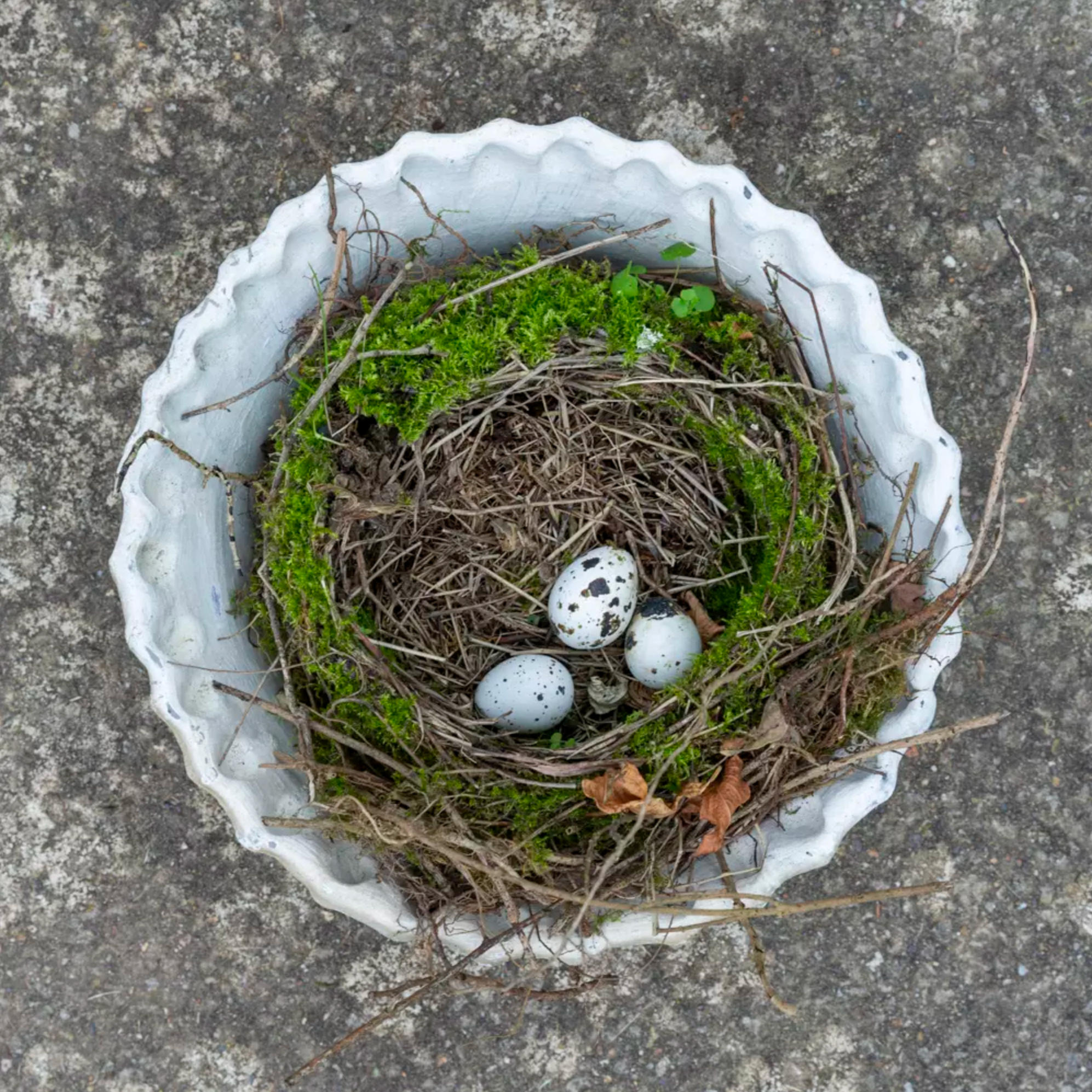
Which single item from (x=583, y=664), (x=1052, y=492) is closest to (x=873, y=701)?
(x=583, y=664)

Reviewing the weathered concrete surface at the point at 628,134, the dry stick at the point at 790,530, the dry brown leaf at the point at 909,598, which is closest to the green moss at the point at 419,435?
the dry stick at the point at 790,530

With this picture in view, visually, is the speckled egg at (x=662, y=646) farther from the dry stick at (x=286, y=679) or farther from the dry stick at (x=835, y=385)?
the dry stick at (x=286, y=679)

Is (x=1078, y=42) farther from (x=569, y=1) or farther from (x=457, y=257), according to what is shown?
(x=457, y=257)

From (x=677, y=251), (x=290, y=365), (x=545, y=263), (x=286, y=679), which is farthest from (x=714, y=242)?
(x=286, y=679)

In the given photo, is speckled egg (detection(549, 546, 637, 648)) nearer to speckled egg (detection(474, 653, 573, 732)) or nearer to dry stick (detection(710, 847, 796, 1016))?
speckled egg (detection(474, 653, 573, 732))

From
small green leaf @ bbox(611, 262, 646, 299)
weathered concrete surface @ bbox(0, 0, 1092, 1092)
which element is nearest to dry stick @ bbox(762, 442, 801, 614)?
small green leaf @ bbox(611, 262, 646, 299)
